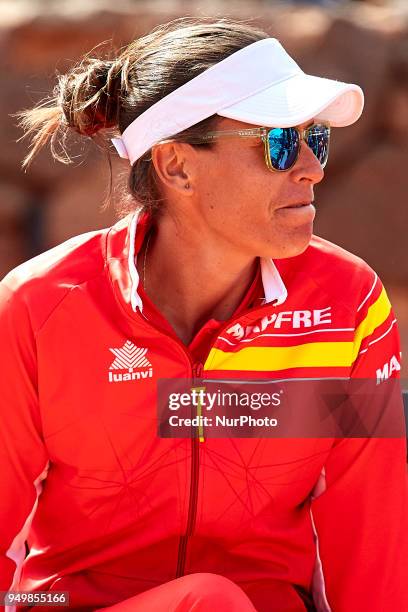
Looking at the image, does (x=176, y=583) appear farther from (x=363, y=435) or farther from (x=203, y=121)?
(x=203, y=121)

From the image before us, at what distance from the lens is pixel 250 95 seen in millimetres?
2332

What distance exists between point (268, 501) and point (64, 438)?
0.43 meters

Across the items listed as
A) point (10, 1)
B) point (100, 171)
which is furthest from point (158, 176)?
point (10, 1)

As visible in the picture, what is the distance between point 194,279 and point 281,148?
0.34m

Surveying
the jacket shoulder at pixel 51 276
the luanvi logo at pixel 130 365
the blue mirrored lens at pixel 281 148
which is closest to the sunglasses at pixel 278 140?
the blue mirrored lens at pixel 281 148

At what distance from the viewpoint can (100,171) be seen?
748 cm

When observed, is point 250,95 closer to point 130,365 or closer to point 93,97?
point 93,97

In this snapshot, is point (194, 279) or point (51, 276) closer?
point (51, 276)

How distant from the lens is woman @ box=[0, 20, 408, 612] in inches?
91.5

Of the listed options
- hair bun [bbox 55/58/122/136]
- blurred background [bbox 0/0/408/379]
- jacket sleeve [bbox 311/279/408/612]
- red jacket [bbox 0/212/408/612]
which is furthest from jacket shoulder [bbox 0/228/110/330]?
blurred background [bbox 0/0/408/379]

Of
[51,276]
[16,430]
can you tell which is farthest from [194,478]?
[51,276]

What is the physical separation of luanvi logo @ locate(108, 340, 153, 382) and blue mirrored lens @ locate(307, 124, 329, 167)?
538 millimetres

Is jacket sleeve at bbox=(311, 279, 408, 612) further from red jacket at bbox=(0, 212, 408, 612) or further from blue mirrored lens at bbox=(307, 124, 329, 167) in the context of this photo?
blue mirrored lens at bbox=(307, 124, 329, 167)

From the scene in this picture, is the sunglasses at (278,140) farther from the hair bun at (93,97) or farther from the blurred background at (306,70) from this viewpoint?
the blurred background at (306,70)
